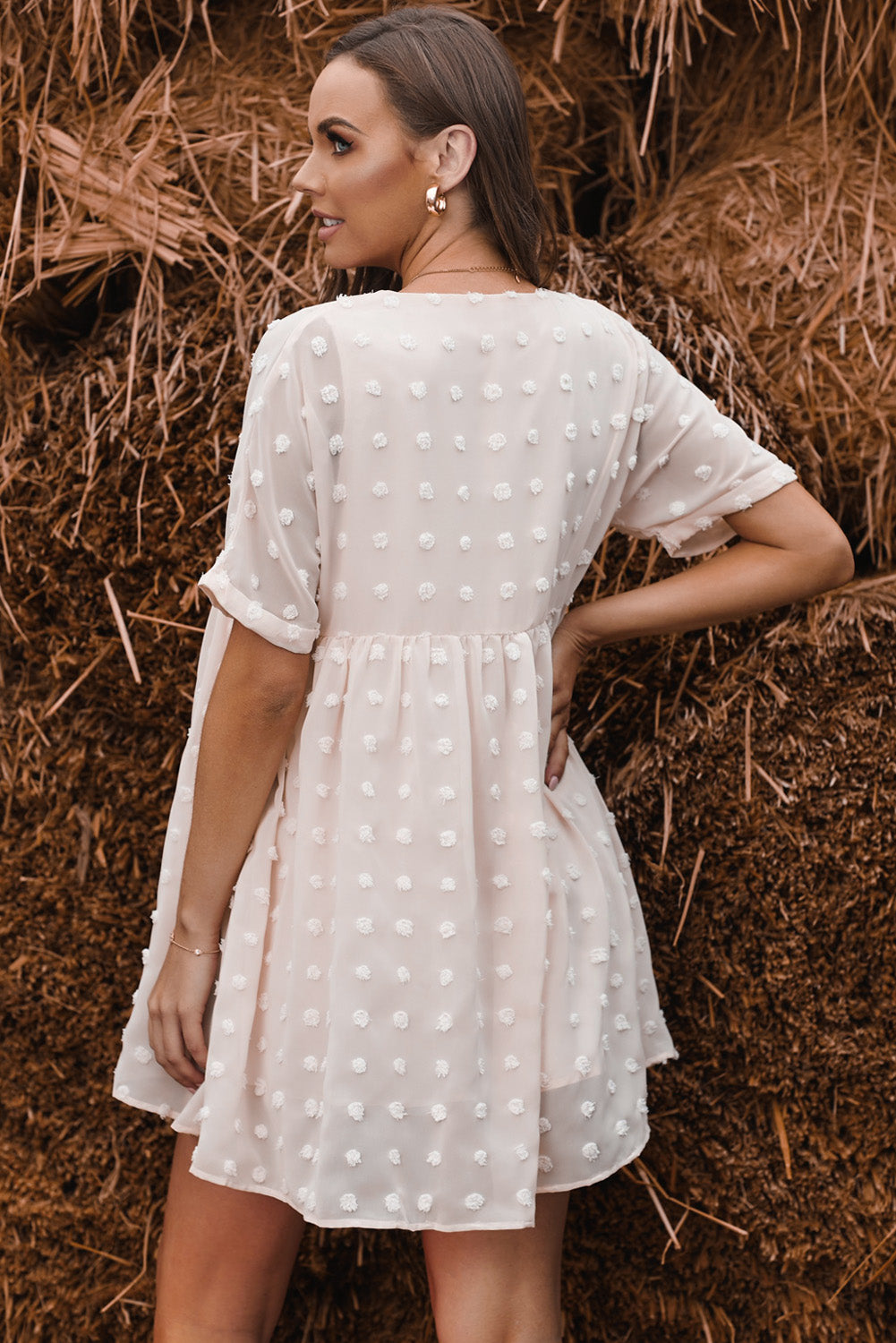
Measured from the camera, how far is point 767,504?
1188mm

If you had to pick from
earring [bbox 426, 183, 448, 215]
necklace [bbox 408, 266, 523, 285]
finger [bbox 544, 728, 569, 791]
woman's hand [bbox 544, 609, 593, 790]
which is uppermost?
earring [bbox 426, 183, 448, 215]

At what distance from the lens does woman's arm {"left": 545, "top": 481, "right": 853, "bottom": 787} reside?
120cm

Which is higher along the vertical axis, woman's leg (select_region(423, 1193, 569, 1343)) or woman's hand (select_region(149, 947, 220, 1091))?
woman's hand (select_region(149, 947, 220, 1091))

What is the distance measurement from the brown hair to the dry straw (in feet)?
1.82

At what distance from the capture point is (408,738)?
41.1 inches

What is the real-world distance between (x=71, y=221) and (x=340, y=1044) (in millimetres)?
1174

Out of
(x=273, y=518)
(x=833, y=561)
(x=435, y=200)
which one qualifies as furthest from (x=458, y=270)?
(x=833, y=561)

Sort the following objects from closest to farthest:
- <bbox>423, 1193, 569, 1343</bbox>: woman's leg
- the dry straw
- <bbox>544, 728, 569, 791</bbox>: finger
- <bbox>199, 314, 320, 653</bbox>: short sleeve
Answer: <bbox>199, 314, 320, 653</bbox>: short sleeve → <bbox>423, 1193, 569, 1343</bbox>: woman's leg → <bbox>544, 728, 569, 791</bbox>: finger → the dry straw

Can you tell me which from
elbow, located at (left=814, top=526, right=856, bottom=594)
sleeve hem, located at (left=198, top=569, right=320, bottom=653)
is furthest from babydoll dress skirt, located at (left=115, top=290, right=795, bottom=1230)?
elbow, located at (left=814, top=526, right=856, bottom=594)

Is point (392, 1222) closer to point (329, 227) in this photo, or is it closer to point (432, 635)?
point (432, 635)

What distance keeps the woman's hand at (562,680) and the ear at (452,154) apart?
0.44 m

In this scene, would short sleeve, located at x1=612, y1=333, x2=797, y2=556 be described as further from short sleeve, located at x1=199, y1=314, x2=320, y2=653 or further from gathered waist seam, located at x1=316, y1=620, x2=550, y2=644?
short sleeve, located at x1=199, y1=314, x2=320, y2=653

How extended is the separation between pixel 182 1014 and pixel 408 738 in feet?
1.11

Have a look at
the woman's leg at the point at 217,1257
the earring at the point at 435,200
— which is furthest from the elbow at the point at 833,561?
the woman's leg at the point at 217,1257
